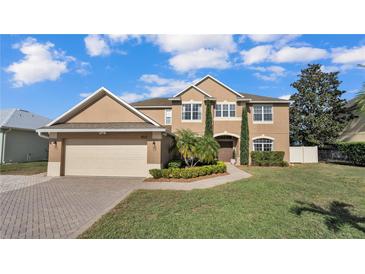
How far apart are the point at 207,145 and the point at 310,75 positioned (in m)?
21.7

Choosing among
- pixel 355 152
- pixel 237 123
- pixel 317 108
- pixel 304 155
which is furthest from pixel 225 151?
pixel 317 108

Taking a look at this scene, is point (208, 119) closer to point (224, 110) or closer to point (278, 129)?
point (224, 110)

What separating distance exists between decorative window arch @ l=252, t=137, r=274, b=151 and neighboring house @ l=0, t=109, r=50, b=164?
2261 cm

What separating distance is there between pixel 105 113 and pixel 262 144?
15038mm

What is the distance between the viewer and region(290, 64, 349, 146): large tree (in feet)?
84.1

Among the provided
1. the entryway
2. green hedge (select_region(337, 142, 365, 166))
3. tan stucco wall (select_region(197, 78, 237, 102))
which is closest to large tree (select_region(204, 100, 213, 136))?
tan stucco wall (select_region(197, 78, 237, 102))

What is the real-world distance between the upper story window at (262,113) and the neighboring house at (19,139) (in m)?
22.7

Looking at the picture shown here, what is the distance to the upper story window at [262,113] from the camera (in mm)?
20688

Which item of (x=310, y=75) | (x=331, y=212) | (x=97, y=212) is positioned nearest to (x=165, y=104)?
(x=97, y=212)

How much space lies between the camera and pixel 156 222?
221 inches

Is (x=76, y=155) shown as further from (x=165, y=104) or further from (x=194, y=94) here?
(x=194, y=94)

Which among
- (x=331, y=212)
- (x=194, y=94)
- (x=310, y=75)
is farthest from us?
(x=310, y=75)

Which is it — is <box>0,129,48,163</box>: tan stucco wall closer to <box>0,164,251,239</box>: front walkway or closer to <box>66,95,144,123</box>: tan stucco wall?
<box>0,164,251,239</box>: front walkway

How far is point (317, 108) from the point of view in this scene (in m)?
26.5
